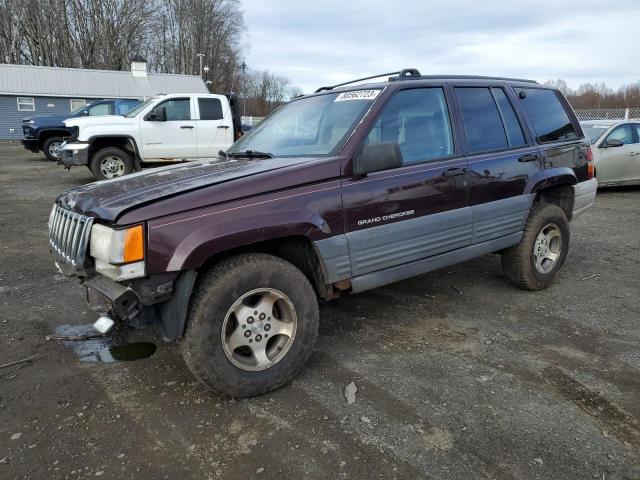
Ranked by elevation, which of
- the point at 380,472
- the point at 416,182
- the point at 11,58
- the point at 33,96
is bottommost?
the point at 380,472

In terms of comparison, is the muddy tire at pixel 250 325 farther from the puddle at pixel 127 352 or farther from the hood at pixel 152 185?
the puddle at pixel 127 352

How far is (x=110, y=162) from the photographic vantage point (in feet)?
34.5

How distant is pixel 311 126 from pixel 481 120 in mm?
1449

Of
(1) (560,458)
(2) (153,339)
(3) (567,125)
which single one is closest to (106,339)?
(2) (153,339)

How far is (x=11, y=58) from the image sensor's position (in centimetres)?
4728

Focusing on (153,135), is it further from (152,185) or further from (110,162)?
(152,185)

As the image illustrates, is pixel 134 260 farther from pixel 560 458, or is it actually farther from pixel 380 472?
pixel 560 458

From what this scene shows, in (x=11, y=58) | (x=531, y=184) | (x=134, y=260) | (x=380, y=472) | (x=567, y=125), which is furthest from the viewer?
(x=11, y=58)

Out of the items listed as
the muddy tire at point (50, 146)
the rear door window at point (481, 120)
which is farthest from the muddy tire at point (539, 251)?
the muddy tire at point (50, 146)

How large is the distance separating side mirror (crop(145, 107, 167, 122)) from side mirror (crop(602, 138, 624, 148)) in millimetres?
9319

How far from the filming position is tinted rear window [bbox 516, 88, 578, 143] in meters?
4.47

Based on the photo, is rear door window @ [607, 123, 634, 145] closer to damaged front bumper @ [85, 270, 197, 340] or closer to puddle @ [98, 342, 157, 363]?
puddle @ [98, 342, 157, 363]

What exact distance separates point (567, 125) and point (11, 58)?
56.0 metres

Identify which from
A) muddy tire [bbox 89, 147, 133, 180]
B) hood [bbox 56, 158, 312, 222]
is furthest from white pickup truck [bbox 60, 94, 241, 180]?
hood [bbox 56, 158, 312, 222]
